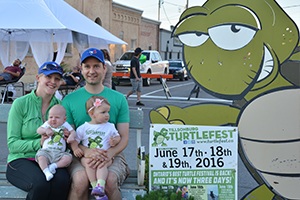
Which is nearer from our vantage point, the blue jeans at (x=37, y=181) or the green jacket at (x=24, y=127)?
the blue jeans at (x=37, y=181)

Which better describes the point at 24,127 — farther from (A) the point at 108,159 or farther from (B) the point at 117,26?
(B) the point at 117,26

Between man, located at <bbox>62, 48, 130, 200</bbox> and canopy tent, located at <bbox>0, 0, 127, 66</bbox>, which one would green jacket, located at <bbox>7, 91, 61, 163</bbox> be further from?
canopy tent, located at <bbox>0, 0, 127, 66</bbox>

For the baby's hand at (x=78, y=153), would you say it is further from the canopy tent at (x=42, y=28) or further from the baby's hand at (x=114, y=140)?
the canopy tent at (x=42, y=28)

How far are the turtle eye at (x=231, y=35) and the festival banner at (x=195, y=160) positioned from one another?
0.94m

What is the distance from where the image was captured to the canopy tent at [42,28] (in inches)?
365

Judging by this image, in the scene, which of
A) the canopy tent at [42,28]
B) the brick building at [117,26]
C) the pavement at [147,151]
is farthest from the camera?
the brick building at [117,26]

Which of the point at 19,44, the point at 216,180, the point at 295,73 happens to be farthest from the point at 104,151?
the point at 19,44

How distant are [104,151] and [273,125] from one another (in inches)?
74.2

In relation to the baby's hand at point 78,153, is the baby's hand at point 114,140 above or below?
above

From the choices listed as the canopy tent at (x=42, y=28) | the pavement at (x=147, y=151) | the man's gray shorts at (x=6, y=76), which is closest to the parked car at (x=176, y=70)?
the canopy tent at (x=42, y=28)

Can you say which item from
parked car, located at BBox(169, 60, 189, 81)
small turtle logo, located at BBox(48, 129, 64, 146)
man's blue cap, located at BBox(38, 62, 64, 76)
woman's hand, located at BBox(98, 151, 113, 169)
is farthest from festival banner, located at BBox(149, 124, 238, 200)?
parked car, located at BBox(169, 60, 189, 81)

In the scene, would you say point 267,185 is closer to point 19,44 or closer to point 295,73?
point 295,73

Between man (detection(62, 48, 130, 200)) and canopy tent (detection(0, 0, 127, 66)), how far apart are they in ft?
19.7

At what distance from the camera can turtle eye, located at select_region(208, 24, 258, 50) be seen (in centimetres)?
376
